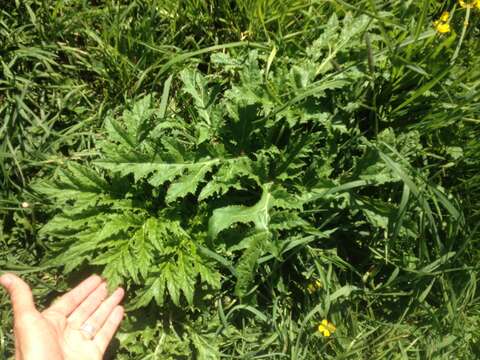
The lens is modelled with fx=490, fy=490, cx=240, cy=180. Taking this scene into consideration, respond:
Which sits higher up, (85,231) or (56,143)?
(56,143)

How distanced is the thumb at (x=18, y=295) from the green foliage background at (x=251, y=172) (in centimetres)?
28

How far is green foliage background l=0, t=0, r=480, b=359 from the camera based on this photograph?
8.50 feet

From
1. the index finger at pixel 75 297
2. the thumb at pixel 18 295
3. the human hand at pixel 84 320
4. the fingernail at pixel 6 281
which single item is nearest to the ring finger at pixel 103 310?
the human hand at pixel 84 320

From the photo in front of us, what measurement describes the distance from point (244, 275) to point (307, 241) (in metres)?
0.39

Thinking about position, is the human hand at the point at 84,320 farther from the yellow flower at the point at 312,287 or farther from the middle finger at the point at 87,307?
the yellow flower at the point at 312,287

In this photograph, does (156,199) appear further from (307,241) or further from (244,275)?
(307,241)

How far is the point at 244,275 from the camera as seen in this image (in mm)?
2555

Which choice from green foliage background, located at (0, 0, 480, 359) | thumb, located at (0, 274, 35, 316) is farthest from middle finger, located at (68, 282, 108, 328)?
thumb, located at (0, 274, 35, 316)

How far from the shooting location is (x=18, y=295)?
2.43 m

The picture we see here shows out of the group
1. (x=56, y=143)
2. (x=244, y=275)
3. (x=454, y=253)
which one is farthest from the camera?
(x=56, y=143)

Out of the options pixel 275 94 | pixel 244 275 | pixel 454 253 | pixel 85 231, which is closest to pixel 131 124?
pixel 85 231

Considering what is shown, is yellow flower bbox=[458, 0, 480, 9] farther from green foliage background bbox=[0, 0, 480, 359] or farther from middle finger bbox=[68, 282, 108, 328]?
middle finger bbox=[68, 282, 108, 328]

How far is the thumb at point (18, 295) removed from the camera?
2.42 m

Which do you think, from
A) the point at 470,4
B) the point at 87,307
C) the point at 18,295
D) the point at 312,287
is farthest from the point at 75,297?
the point at 470,4
